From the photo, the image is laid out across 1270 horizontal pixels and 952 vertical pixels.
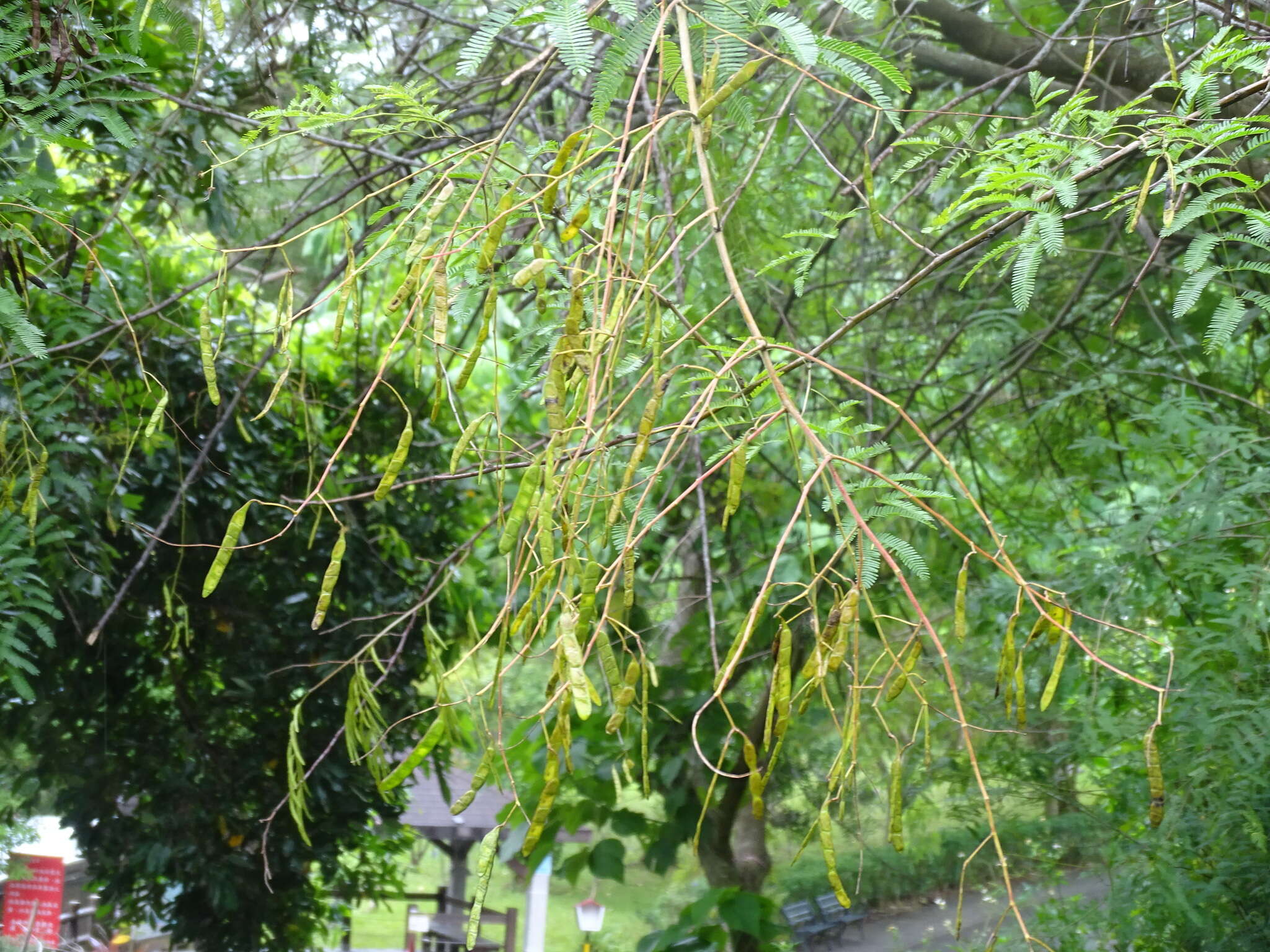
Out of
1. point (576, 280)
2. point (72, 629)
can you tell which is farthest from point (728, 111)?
point (72, 629)

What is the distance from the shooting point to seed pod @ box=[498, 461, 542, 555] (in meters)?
0.72

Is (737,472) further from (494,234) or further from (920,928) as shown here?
(920,928)

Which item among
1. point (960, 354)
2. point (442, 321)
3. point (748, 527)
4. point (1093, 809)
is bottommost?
point (1093, 809)

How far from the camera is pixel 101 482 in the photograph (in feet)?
6.27

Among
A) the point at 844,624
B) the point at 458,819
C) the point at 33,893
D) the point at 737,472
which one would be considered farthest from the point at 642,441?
the point at 458,819

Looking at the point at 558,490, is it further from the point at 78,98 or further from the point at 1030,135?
the point at 78,98

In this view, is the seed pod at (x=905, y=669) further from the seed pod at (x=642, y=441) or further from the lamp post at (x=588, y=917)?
the lamp post at (x=588, y=917)

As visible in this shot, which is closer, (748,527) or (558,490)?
(558,490)

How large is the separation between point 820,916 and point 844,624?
9.54ft

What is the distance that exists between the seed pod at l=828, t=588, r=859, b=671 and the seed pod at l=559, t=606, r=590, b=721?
0.15 metres

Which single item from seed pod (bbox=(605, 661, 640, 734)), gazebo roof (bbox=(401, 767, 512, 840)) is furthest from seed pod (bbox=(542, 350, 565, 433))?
gazebo roof (bbox=(401, 767, 512, 840))

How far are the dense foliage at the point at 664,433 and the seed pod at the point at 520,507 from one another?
8cm

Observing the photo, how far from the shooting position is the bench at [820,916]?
3225 mm

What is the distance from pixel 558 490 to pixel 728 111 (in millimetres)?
1018
